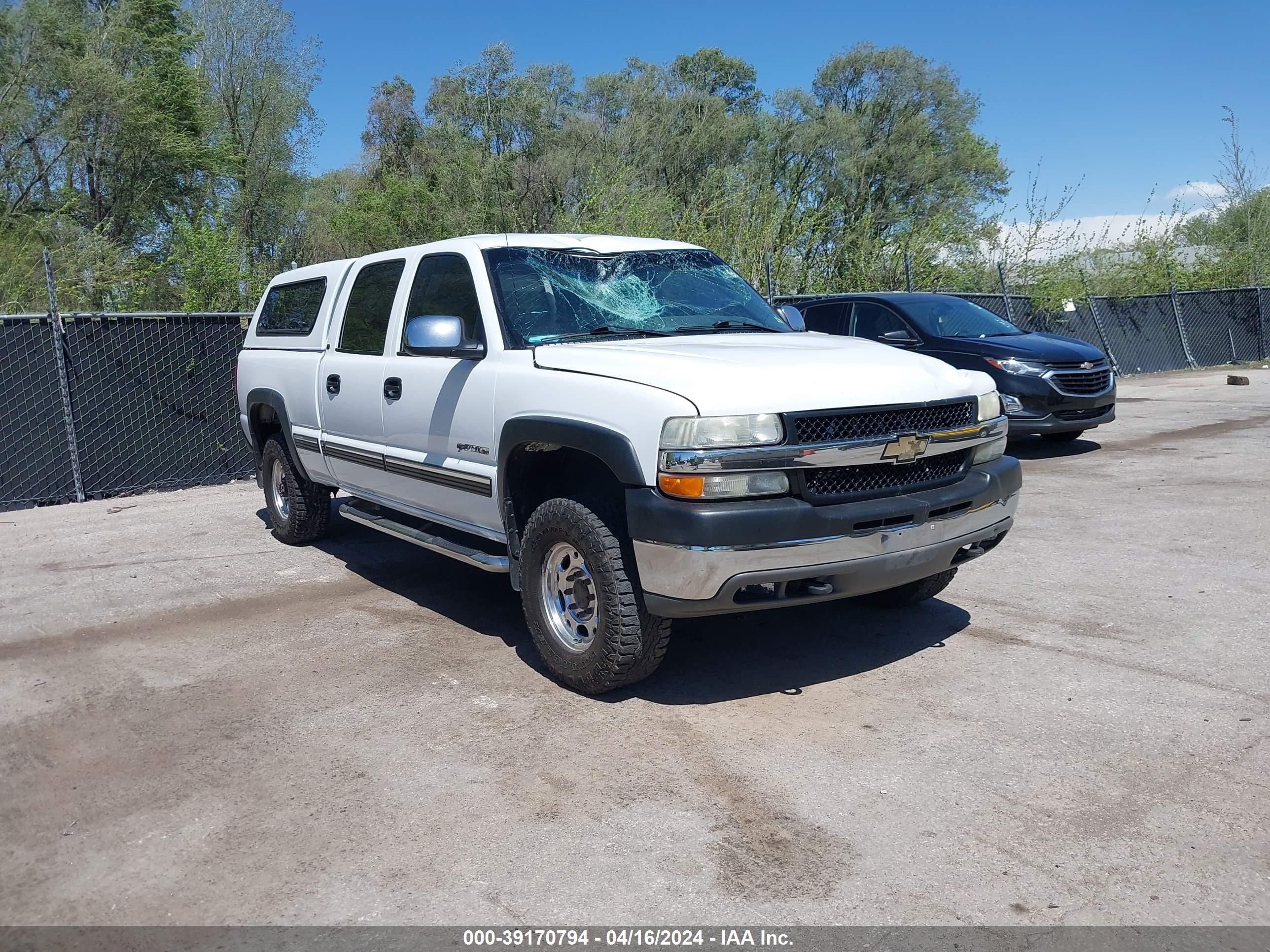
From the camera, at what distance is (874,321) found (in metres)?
11.1

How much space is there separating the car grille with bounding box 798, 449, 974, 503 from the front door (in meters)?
1.64

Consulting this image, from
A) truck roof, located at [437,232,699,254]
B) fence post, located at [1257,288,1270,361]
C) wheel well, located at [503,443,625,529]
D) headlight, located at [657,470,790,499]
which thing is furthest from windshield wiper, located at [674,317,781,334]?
fence post, located at [1257,288,1270,361]

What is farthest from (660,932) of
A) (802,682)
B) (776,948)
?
(802,682)

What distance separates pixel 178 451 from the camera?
10836 mm

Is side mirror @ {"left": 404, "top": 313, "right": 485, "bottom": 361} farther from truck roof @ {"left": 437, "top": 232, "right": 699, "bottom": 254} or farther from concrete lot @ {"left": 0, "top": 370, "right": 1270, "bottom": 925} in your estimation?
concrete lot @ {"left": 0, "top": 370, "right": 1270, "bottom": 925}

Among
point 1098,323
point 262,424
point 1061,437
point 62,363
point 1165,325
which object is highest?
point 62,363

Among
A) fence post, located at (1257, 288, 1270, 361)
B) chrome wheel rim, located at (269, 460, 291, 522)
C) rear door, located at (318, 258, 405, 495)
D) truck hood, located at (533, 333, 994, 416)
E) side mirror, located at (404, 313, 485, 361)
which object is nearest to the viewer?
truck hood, located at (533, 333, 994, 416)

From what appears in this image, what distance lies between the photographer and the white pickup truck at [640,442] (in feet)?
12.8

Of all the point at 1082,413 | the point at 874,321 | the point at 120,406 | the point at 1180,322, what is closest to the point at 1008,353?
the point at 1082,413

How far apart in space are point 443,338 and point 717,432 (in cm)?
158

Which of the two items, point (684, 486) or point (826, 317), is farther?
point (826, 317)

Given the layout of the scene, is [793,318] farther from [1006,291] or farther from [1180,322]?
[1180,322]

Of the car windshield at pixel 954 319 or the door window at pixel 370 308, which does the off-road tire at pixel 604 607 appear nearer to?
the door window at pixel 370 308

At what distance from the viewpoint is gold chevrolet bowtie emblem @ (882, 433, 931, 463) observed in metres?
4.18
